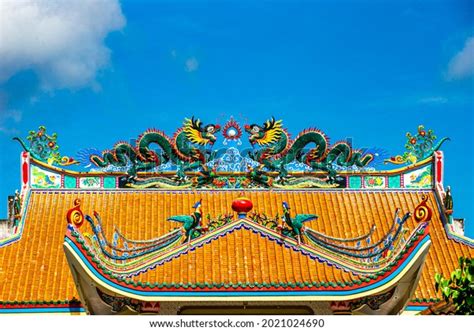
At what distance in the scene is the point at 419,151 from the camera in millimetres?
28594

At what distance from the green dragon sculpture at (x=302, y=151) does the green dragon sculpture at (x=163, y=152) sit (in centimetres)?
114

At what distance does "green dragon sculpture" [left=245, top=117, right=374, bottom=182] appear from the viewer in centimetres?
2814

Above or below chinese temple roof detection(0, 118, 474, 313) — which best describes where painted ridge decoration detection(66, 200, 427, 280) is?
below

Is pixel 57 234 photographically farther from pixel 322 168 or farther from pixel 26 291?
pixel 322 168

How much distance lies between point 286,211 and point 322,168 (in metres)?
8.53

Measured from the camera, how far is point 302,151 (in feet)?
92.8

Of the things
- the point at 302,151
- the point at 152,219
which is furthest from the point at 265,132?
the point at 152,219

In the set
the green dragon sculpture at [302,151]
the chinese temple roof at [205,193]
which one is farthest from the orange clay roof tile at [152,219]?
the green dragon sculpture at [302,151]

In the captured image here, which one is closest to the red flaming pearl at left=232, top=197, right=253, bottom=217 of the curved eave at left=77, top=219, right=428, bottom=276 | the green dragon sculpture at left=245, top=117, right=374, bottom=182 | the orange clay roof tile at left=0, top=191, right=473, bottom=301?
the curved eave at left=77, top=219, right=428, bottom=276

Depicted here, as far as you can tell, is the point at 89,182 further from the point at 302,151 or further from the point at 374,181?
the point at 374,181

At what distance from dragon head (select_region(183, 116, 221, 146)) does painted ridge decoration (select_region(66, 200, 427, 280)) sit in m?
8.45

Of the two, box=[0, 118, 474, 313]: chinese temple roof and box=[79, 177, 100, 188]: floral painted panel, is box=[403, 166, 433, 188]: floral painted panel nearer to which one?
box=[0, 118, 474, 313]: chinese temple roof
